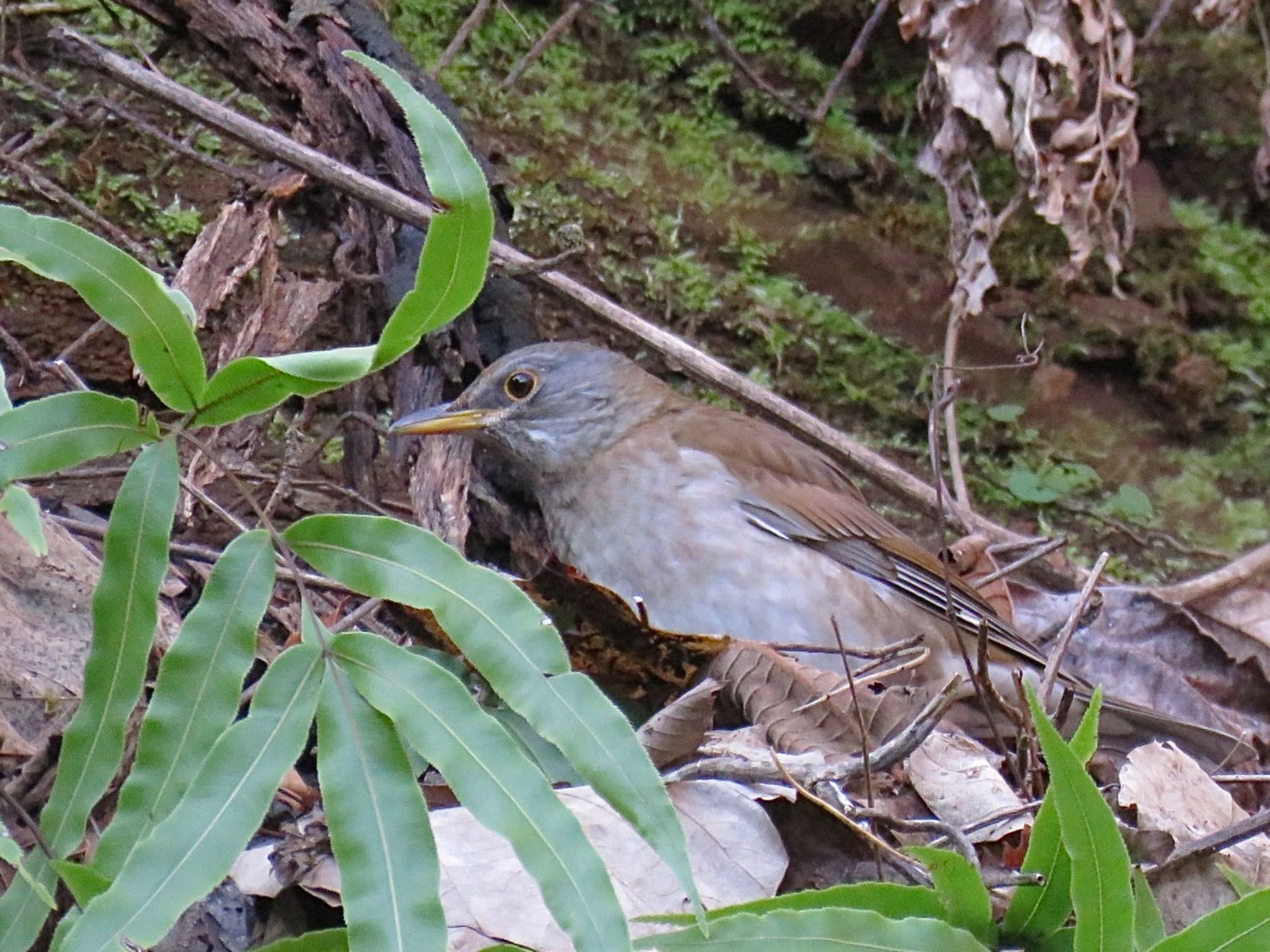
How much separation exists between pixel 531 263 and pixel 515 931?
1973 millimetres

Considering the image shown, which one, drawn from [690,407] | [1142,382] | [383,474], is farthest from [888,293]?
[383,474]

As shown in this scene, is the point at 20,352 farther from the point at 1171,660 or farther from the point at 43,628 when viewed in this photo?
the point at 1171,660

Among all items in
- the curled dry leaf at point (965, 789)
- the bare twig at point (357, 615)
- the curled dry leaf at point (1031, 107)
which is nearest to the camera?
the curled dry leaf at point (965, 789)

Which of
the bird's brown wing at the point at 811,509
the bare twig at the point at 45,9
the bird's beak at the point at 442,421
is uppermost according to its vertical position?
the bare twig at the point at 45,9

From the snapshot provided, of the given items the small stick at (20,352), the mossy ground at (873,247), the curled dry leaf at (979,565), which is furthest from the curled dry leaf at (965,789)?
the mossy ground at (873,247)

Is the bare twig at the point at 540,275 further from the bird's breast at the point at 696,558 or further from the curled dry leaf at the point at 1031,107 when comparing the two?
the curled dry leaf at the point at 1031,107

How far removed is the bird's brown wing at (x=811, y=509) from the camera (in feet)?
14.8

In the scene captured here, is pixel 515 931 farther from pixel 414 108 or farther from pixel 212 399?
pixel 414 108

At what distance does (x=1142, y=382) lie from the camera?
6.52m

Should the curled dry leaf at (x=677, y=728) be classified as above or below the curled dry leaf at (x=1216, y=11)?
below

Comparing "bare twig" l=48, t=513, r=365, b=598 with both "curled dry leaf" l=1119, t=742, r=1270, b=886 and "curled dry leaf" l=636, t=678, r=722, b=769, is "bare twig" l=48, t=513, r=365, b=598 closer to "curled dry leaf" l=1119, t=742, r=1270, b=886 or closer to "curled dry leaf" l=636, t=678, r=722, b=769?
"curled dry leaf" l=636, t=678, r=722, b=769

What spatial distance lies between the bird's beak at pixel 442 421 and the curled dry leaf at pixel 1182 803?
193cm

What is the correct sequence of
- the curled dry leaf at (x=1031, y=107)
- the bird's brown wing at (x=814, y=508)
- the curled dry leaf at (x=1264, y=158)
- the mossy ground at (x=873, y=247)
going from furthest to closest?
1. the curled dry leaf at (x=1264, y=158)
2. the mossy ground at (x=873, y=247)
3. the curled dry leaf at (x=1031, y=107)
4. the bird's brown wing at (x=814, y=508)

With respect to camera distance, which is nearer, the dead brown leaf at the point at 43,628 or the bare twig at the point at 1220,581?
the dead brown leaf at the point at 43,628
